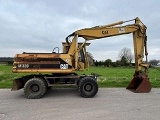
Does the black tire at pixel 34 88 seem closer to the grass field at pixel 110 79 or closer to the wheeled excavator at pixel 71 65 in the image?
the wheeled excavator at pixel 71 65

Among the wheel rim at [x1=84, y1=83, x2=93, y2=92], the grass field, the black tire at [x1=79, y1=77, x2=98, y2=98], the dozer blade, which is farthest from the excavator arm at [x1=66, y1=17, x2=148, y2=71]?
the grass field

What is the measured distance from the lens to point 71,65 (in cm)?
974

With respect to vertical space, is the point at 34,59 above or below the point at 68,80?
above

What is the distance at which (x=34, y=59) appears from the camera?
9.56m

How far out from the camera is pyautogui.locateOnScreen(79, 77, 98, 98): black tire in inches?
366

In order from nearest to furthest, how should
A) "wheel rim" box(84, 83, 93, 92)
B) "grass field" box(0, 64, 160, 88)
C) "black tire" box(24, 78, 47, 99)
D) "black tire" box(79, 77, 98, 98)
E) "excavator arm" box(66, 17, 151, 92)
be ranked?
1. "black tire" box(24, 78, 47, 99)
2. "black tire" box(79, 77, 98, 98)
3. "wheel rim" box(84, 83, 93, 92)
4. "excavator arm" box(66, 17, 151, 92)
5. "grass field" box(0, 64, 160, 88)

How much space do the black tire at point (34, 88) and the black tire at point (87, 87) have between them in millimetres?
1659

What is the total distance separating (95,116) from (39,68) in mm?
4248

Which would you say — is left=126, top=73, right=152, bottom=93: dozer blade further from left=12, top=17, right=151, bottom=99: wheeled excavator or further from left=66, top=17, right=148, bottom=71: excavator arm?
left=66, top=17, right=148, bottom=71: excavator arm

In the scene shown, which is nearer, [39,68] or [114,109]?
[114,109]

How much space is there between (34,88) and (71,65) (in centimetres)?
194

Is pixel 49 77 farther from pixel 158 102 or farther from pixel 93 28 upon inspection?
pixel 158 102

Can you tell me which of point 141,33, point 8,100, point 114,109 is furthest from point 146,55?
point 8,100

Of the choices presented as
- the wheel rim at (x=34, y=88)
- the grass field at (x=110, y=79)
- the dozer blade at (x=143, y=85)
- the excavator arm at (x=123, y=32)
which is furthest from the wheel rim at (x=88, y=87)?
the dozer blade at (x=143, y=85)
